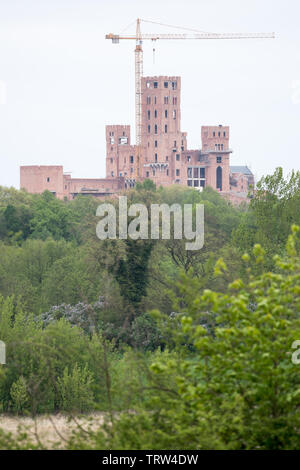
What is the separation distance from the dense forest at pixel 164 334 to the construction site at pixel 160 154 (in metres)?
73.8

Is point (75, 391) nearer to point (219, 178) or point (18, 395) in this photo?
point (18, 395)

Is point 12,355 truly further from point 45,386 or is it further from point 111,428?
point 111,428

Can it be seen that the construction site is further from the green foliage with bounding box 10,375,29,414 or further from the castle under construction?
the green foliage with bounding box 10,375,29,414

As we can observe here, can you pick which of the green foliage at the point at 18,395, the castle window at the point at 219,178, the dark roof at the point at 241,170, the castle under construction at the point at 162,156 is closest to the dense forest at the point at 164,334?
the green foliage at the point at 18,395

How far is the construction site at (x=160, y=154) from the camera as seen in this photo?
148m

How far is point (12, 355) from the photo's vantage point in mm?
28172

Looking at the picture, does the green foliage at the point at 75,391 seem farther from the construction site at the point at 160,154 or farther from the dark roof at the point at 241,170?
the dark roof at the point at 241,170

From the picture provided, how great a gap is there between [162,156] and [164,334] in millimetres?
135619

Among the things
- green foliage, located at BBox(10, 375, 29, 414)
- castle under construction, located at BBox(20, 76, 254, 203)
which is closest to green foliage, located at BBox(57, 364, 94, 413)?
green foliage, located at BBox(10, 375, 29, 414)

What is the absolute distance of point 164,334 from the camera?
1762 cm

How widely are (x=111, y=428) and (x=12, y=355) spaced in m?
15.1

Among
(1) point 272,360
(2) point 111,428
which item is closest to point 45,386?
(2) point 111,428

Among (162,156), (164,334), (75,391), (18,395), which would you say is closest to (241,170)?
(162,156)

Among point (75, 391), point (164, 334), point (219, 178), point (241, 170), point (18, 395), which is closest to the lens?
point (164, 334)
